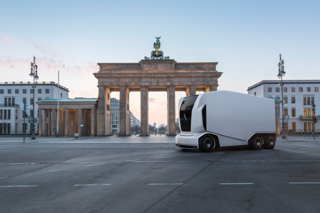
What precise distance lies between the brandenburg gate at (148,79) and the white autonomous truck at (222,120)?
1376 inches

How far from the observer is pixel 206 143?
56.6 ft

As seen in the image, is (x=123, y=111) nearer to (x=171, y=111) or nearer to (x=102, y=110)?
(x=102, y=110)

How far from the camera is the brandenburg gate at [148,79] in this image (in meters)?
54.2

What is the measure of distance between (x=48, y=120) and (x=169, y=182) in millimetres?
58369

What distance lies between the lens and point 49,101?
57.3 meters

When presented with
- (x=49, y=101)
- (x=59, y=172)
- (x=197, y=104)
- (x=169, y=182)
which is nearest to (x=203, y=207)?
(x=169, y=182)

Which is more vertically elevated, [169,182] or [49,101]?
[49,101]

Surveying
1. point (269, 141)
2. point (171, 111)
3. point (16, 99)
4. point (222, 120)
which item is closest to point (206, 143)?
point (222, 120)

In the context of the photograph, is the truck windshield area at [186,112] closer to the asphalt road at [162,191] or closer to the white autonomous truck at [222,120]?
the white autonomous truck at [222,120]

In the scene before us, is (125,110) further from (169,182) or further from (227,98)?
(169,182)

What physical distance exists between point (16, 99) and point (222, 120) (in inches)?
3339

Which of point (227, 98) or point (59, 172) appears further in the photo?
point (227, 98)

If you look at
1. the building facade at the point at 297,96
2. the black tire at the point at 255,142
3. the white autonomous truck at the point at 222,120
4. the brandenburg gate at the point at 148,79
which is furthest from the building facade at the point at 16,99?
the black tire at the point at 255,142

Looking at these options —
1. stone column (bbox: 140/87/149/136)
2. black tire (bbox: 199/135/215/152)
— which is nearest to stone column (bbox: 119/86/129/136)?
stone column (bbox: 140/87/149/136)
